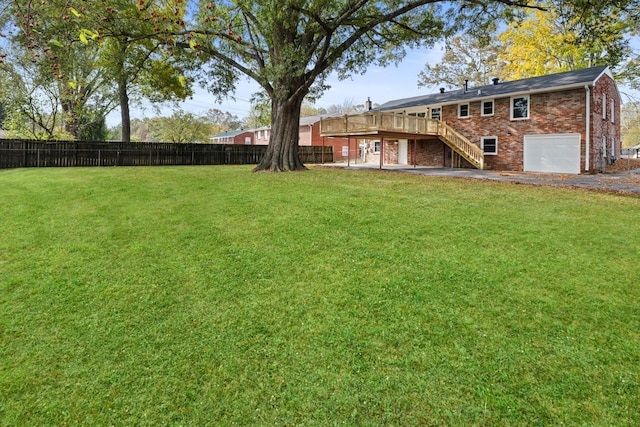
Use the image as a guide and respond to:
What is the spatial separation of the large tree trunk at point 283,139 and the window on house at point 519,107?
1194cm

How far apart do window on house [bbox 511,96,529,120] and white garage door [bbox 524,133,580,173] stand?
1195 mm

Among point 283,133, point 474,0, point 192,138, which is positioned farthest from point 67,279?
point 192,138

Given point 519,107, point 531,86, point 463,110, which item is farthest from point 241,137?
point 531,86

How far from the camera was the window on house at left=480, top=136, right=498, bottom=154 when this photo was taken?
781 inches

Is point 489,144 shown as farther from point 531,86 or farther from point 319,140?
point 319,140

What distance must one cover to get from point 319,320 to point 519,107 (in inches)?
793

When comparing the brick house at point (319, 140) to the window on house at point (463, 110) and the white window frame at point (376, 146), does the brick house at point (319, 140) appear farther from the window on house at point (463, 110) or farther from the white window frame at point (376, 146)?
the window on house at point (463, 110)

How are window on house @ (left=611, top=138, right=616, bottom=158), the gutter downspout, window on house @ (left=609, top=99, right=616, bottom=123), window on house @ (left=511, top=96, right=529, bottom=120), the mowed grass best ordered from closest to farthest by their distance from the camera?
the mowed grass, the gutter downspout, window on house @ (left=511, top=96, right=529, bottom=120), window on house @ (left=609, top=99, right=616, bottom=123), window on house @ (left=611, top=138, right=616, bottom=158)

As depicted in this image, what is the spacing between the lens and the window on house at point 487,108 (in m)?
20.0

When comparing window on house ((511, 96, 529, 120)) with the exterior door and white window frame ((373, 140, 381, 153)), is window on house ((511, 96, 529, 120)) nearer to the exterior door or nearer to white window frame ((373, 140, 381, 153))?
the exterior door

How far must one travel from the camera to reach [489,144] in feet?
66.1

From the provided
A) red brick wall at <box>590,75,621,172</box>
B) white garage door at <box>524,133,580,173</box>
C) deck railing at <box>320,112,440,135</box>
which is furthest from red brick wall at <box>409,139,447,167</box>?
red brick wall at <box>590,75,621,172</box>

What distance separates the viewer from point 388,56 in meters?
17.5

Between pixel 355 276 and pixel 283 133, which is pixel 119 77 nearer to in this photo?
pixel 283 133
